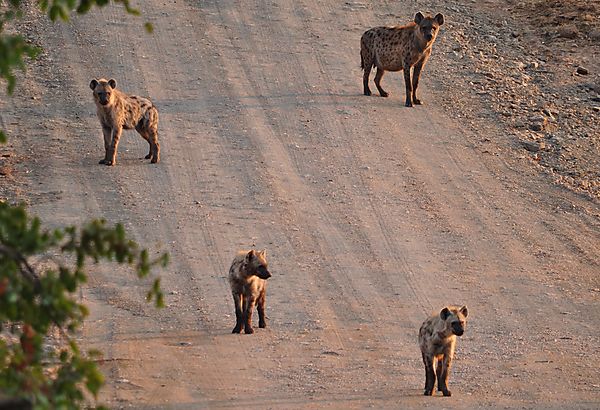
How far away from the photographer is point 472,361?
1148cm

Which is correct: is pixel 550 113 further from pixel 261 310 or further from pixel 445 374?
Result: pixel 445 374

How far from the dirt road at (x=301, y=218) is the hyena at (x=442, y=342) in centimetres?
20

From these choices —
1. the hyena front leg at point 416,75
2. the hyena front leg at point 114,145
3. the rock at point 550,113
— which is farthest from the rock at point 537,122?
the hyena front leg at point 114,145

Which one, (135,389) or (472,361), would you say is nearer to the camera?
(135,389)

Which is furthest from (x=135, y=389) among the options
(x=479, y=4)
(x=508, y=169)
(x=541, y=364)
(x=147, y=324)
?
(x=479, y=4)

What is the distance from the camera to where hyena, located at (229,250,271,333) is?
11.6 metres

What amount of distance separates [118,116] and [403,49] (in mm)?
4908

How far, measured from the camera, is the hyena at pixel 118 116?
15.8 m

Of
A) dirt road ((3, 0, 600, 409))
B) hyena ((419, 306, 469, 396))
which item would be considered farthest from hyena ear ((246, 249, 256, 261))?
hyena ((419, 306, 469, 396))

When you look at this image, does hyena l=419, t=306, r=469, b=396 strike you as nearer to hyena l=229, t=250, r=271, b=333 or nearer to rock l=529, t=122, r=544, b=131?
hyena l=229, t=250, r=271, b=333

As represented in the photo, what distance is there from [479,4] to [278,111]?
6.50 metres

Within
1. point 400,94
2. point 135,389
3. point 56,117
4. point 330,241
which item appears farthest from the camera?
point 400,94

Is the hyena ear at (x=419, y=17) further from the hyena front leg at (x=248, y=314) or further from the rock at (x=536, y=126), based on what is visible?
the hyena front leg at (x=248, y=314)

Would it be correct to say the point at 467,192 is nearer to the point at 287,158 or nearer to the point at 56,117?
the point at 287,158
